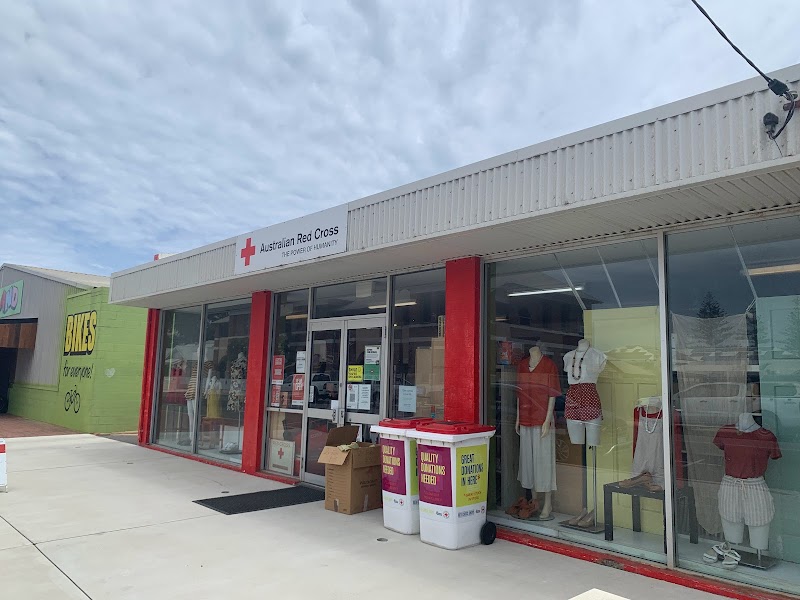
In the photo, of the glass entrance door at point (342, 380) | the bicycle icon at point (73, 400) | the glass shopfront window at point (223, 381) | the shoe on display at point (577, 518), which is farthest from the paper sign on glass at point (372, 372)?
the bicycle icon at point (73, 400)

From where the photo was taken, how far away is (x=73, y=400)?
1444 cm

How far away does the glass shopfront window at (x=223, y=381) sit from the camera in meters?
9.07

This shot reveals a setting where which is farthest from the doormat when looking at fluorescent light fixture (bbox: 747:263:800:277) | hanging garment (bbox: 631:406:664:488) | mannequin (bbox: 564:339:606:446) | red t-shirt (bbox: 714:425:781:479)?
fluorescent light fixture (bbox: 747:263:800:277)

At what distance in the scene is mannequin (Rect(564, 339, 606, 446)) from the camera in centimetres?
513

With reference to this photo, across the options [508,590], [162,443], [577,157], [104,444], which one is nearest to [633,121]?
[577,157]

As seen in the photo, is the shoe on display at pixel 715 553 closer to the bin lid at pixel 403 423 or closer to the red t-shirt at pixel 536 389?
the red t-shirt at pixel 536 389

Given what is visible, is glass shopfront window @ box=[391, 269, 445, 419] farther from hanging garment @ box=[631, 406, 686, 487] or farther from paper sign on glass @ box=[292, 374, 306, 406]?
hanging garment @ box=[631, 406, 686, 487]

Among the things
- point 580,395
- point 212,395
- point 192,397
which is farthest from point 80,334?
point 580,395

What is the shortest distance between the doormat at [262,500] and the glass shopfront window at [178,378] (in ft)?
11.7

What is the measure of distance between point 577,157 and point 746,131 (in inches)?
41.4

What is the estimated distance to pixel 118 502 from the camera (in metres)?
6.35

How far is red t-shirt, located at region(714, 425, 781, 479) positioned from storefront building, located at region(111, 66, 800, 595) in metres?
0.01

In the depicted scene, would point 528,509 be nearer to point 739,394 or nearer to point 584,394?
point 584,394

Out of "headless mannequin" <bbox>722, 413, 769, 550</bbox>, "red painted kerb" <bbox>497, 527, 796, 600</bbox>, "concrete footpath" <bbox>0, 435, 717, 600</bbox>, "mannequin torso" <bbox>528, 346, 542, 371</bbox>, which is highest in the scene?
"mannequin torso" <bbox>528, 346, 542, 371</bbox>
